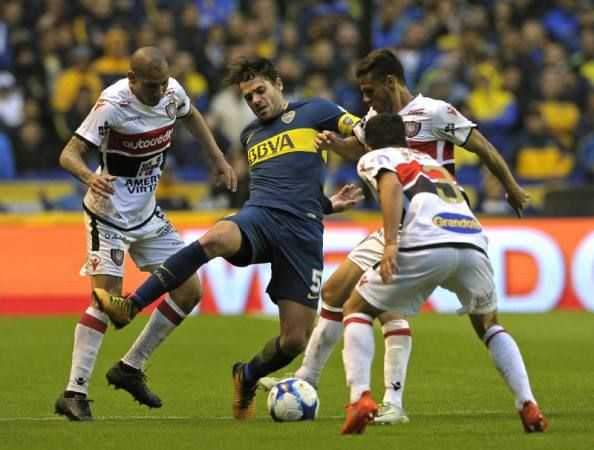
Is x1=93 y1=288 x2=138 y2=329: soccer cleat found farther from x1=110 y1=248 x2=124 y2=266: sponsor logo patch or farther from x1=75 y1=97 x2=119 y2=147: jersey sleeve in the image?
x1=75 y1=97 x2=119 y2=147: jersey sleeve

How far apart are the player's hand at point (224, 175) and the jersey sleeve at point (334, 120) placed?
0.68 metres

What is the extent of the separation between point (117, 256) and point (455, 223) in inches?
91.9

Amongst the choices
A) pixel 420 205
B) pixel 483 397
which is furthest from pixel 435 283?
pixel 483 397

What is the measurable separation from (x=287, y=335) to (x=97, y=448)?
1.94 metres

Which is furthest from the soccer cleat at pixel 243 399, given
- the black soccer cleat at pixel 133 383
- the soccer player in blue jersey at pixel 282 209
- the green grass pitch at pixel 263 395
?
the black soccer cleat at pixel 133 383

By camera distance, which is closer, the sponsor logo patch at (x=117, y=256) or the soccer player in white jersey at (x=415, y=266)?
the soccer player in white jersey at (x=415, y=266)

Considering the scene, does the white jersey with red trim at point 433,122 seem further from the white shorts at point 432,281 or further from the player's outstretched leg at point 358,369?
the player's outstretched leg at point 358,369

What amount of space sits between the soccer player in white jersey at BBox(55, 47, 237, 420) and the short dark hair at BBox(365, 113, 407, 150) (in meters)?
1.53

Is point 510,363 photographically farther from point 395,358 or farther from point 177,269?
point 177,269

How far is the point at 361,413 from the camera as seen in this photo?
794 centimetres

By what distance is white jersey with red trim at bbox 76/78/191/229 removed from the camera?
9422 mm

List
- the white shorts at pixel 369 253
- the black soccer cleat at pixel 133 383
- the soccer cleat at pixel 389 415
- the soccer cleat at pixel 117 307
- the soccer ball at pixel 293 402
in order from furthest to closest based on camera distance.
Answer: the black soccer cleat at pixel 133 383, the white shorts at pixel 369 253, the soccer ball at pixel 293 402, the soccer cleat at pixel 389 415, the soccer cleat at pixel 117 307

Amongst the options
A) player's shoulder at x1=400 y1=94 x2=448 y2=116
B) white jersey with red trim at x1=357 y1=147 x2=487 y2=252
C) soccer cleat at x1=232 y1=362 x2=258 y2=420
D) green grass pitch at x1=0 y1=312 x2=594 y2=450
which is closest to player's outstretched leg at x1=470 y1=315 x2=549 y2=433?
green grass pitch at x1=0 y1=312 x2=594 y2=450

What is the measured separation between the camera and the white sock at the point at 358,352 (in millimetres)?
8023
